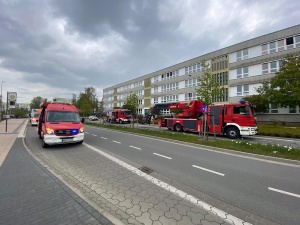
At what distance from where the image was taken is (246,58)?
30.5 m

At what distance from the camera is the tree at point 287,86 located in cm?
2033

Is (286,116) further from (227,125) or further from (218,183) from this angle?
(218,183)

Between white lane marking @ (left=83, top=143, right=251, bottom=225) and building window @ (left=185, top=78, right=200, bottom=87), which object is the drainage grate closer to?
white lane marking @ (left=83, top=143, right=251, bottom=225)

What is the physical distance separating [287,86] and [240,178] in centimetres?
2093

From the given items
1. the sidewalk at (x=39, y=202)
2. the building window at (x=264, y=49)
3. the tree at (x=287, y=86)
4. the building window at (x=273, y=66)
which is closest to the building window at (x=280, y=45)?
the building window at (x=264, y=49)

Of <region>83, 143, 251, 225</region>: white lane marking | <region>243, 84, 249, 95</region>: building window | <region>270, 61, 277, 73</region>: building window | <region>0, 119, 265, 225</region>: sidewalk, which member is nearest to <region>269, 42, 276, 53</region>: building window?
<region>270, 61, 277, 73</region>: building window

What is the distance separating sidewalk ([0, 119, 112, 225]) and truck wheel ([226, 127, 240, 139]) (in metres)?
12.5

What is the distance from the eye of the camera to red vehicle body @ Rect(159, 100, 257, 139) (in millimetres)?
13195

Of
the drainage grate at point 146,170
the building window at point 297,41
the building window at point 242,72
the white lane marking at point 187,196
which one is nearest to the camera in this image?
the white lane marking at point 187,196

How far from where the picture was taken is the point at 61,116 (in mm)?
10078

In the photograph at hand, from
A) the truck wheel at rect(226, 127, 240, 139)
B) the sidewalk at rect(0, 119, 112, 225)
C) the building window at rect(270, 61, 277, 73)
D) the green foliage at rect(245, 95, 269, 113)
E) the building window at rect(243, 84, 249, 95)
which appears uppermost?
the building window at rect(270, 61, 277, 73)

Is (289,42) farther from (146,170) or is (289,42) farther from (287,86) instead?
(146,170)

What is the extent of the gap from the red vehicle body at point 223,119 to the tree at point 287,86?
10.8m

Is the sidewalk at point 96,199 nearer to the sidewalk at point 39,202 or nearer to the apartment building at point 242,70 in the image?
the sidewalk at point 39,202
